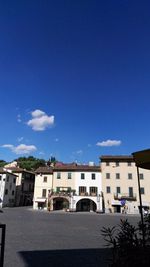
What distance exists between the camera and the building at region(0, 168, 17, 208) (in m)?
54.7

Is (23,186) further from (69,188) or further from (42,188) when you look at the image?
(69,188)

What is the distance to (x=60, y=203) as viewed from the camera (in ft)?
173

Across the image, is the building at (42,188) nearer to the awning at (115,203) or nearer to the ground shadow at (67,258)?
the awning at (115,203)

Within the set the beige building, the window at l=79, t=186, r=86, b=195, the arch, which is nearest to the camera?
the beige building

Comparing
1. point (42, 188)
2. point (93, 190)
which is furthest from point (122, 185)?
point (42, 188)

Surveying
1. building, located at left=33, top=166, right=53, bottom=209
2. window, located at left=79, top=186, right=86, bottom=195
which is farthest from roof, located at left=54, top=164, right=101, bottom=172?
window, located at left=79, top=186, right=86, bottom=195

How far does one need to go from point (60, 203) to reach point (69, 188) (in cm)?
410

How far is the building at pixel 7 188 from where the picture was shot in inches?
2154

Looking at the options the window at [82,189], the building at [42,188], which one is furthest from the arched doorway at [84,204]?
the building at [42,188]

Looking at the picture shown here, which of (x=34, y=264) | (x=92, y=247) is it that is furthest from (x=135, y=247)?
(x=92, y=247)

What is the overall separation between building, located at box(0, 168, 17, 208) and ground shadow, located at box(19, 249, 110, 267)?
47981 mm

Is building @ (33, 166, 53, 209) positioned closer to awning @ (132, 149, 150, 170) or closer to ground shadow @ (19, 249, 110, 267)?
ground shadow @ (19, 249, 110, 267)

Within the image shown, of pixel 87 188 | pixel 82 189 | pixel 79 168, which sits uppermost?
pixel 79 168

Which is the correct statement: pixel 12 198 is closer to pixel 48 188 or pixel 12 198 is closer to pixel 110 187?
pixel 48 188
